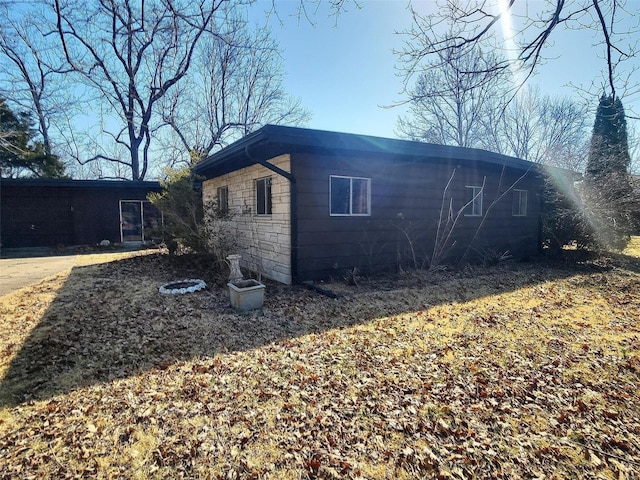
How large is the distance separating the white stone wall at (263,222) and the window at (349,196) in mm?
906

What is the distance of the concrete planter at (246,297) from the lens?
14.5ft

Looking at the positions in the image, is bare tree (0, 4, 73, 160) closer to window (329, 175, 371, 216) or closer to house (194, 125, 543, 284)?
house (194, 125, 543, 284)

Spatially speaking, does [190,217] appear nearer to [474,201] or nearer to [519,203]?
[474,201]

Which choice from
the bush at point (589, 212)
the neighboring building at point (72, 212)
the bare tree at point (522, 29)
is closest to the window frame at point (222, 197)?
the neighboring building at point (72, 212)

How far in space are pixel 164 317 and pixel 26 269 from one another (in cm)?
593

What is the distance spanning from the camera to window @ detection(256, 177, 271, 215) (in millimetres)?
6469

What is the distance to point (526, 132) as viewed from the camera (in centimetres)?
1992

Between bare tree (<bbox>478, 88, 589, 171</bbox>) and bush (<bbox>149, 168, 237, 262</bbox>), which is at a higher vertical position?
bare tree (<bbox>478, 88, 589, 171</bbox>)

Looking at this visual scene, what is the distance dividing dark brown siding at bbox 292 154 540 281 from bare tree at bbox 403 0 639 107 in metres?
2.75

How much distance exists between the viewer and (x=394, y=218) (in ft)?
22.7

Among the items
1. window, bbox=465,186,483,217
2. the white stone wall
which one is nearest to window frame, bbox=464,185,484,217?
window, bbox=465,186,483,217

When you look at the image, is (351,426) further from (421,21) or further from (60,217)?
(60,217)

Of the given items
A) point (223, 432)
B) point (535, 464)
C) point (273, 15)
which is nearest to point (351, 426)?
point (223, 432)

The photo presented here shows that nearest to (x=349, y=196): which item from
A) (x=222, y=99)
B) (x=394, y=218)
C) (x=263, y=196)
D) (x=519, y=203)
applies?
(x=394, y=218)
